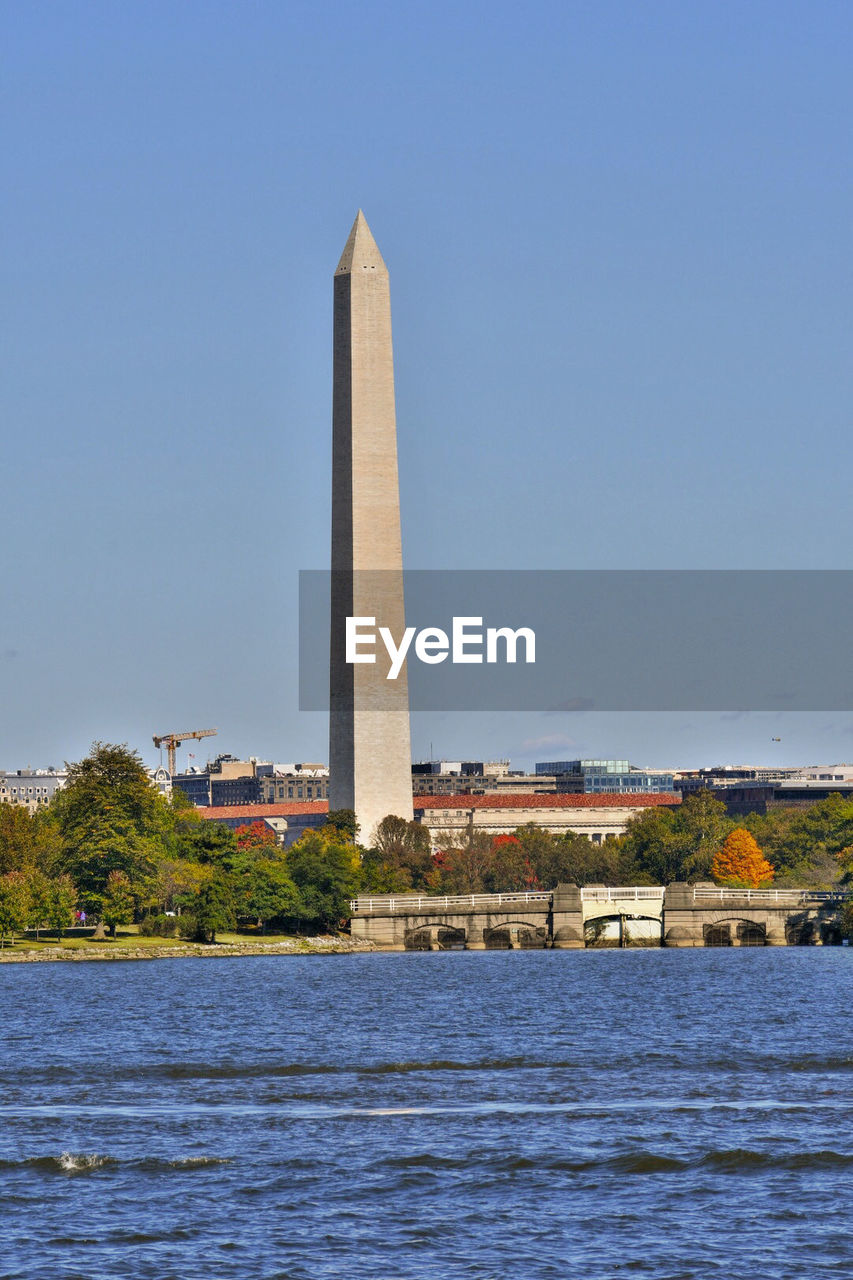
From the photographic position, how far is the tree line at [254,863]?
108750 mm

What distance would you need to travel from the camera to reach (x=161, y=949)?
106375mm

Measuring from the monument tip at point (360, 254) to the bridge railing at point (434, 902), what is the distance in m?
41.8

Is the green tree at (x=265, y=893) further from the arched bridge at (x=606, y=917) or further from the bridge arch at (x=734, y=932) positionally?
the bridge arch at (x=734, y=932)

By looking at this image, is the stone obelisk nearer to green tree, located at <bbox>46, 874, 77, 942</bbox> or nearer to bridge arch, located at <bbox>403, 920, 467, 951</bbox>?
bridge arch, located at <bbox>403, 920, 467, 951</bbox>

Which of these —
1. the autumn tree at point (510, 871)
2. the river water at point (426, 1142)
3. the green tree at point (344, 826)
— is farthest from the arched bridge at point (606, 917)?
the river water at point (426, 1142)

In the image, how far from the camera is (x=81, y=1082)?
4784 centimetres

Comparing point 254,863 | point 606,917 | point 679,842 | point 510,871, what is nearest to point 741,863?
point 679,842

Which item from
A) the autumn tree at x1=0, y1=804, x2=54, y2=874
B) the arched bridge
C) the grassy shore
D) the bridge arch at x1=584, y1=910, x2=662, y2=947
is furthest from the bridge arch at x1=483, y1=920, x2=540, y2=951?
the autumn tree at x1=0, y1=804, x2=54, y2=874

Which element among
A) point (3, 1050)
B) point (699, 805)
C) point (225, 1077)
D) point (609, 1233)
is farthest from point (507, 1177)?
point (699, 805)

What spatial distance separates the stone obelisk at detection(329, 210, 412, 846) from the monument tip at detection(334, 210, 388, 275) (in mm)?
66

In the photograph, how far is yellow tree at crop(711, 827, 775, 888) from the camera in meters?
164

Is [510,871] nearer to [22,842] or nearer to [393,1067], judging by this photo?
[22,842]

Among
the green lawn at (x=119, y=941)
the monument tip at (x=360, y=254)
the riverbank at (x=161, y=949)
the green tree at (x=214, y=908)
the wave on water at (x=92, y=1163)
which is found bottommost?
the wave on water at (x=92, y=1163)

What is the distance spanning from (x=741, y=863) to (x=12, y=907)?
7704 centimetres
